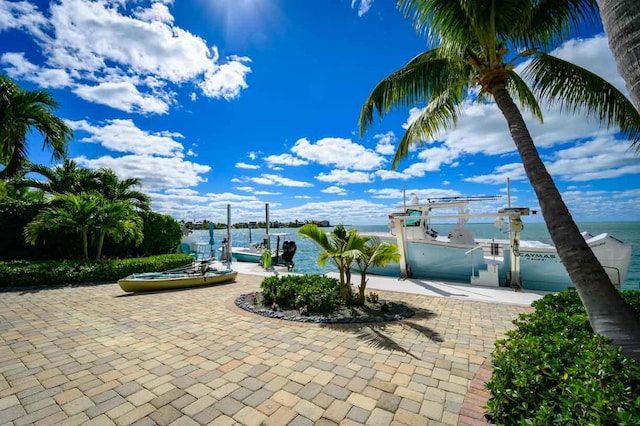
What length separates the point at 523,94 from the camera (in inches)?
241

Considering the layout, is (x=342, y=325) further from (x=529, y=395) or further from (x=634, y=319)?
(x=634, y=319)

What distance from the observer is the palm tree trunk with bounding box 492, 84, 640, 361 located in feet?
8.44

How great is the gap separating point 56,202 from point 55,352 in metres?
10.5

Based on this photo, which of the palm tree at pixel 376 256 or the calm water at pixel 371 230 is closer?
the palm tree at pixel 376 256

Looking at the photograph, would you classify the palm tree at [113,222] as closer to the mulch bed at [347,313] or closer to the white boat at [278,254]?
the white boat at [278,254]

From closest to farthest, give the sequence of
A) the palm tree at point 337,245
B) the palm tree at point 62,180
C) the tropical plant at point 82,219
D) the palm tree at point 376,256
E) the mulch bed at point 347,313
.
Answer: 1. the mulch bed at point 347,313
2. the palm tree at point 376,256
3. the palm tree at point 337,245
4. the tropical plant at point 82,219
5. the palm tree at point 62,180

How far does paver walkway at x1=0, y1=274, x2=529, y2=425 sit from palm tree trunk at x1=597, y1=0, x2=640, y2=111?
10.5 ft

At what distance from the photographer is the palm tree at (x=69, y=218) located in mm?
9703

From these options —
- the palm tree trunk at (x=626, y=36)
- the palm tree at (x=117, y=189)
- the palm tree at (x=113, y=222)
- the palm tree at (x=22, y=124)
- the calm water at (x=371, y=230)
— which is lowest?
the calm water at (x=371, y=230)

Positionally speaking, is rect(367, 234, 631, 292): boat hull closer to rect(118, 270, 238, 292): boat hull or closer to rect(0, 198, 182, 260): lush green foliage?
rect(118, 270, 238, 292): boat hull

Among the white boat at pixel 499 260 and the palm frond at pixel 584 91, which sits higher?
the palm frond at pixel 584 91

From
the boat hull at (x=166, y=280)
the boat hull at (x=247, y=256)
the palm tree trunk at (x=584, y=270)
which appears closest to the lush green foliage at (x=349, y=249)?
the palm tree trunk at (x=584, y=270)

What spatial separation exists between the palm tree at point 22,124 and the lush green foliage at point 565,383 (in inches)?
639

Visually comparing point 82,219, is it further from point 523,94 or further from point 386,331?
point 523,94
